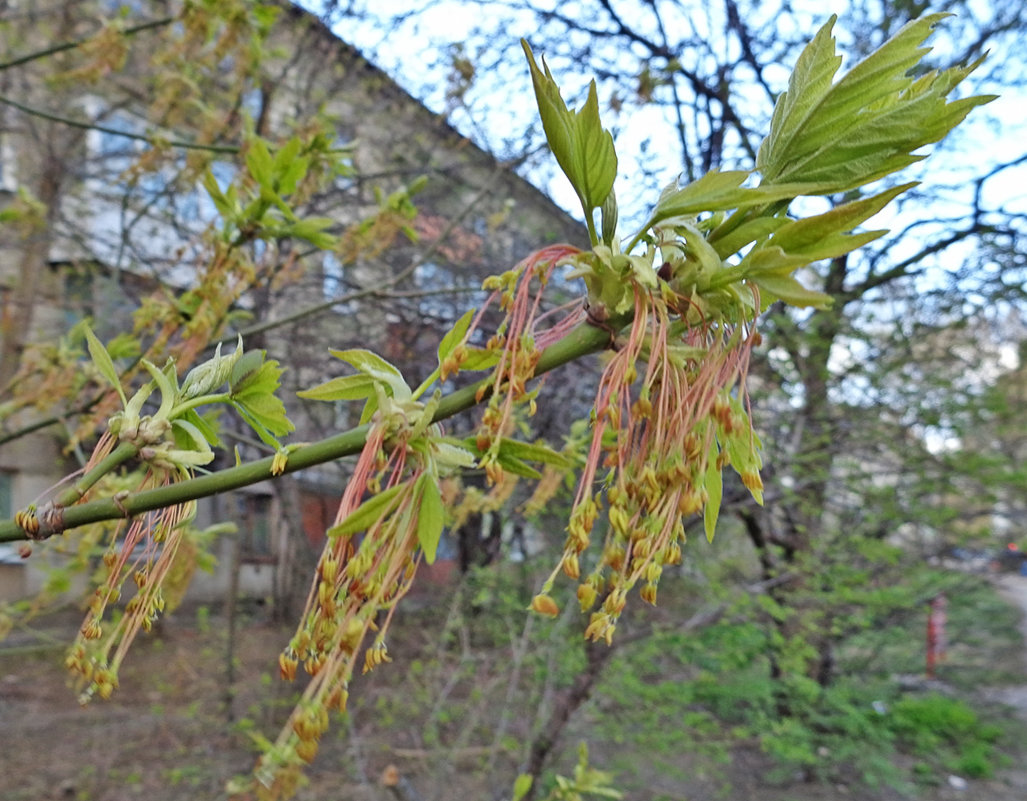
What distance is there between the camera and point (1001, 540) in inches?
178

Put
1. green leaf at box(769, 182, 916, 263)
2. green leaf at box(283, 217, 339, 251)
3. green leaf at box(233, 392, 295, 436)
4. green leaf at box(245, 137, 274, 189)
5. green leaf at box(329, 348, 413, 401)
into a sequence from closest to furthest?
1. green leaf at box(769, 182, 916, 263)
2. green leaf at box(329, 348, 413, 401)
3. green leaf at box(233, 392, 295, 436)
4. green leaf at box(245, 137, 274, 189)
5. green leaf at box(283, 217, 339, 251)

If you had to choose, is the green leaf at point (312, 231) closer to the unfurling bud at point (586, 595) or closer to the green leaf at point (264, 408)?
the green leaf at point (264, 408)

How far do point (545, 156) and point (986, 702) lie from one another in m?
5.31

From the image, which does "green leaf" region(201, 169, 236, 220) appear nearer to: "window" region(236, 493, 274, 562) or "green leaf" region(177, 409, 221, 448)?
"green leaf" region(177, 409, 221, 448)

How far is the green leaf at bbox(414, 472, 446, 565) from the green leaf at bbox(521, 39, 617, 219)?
267 mm

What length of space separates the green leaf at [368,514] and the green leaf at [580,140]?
11.3 inches

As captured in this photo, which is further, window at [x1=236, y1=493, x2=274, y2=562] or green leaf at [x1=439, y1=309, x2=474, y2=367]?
window at [x1=236, y1=493, x2=274, y2=562]

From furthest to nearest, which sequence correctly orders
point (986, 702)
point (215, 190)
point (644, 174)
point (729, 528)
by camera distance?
point (986, 702) → point (729, 528) → point (644, 174) → point (215, 190)

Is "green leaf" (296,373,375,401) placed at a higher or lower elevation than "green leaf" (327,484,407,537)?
higher

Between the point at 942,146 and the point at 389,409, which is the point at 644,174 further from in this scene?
the point at 389,409

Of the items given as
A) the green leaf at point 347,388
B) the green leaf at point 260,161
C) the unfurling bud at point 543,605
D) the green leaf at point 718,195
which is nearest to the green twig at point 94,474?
the green leaf at point 347,388

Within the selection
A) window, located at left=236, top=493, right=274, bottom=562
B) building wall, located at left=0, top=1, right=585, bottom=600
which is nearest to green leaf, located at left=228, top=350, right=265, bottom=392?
building wall, located at left=0, top=1, right=585, bottom=600

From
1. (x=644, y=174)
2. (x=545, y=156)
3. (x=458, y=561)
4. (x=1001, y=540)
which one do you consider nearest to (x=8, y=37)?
(x=545, y=156)

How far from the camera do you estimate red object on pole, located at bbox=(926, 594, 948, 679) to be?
5.16 m
